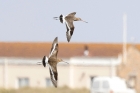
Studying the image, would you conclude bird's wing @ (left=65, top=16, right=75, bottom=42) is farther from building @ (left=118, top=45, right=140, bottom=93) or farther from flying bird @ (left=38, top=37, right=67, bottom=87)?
building @ (left=118, top=45, right=140, bottom=93)

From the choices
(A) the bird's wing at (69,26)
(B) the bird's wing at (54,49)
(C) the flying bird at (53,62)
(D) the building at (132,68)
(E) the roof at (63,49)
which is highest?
(A) the bird's wing at (69,26)

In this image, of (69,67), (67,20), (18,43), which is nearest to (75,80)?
(69,67)

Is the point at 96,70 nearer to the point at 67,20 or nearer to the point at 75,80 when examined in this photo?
the point at 75,80

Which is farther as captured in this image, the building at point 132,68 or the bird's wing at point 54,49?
the building at point 132,68

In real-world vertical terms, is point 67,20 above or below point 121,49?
above

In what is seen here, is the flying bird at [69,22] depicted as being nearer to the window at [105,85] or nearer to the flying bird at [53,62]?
the flying bird at [53,62]

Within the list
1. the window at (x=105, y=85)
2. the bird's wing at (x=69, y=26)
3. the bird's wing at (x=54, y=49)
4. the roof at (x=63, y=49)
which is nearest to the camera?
the bird's wing at (x=54, y=49)

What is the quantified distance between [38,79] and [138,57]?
904 cm

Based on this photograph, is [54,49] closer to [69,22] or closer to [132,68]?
[69,22]

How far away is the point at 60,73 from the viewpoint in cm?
6444

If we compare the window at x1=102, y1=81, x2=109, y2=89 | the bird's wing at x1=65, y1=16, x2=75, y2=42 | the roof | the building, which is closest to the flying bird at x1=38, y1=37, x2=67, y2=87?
the bird's wing at x1=65, y1=16, x2=75, y2=42

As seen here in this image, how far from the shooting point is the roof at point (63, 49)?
2650 inches

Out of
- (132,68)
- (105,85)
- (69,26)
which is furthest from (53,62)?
(132,68)

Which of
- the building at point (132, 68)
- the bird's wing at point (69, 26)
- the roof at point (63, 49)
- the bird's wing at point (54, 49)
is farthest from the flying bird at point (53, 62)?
the roof at point (63, 49)
